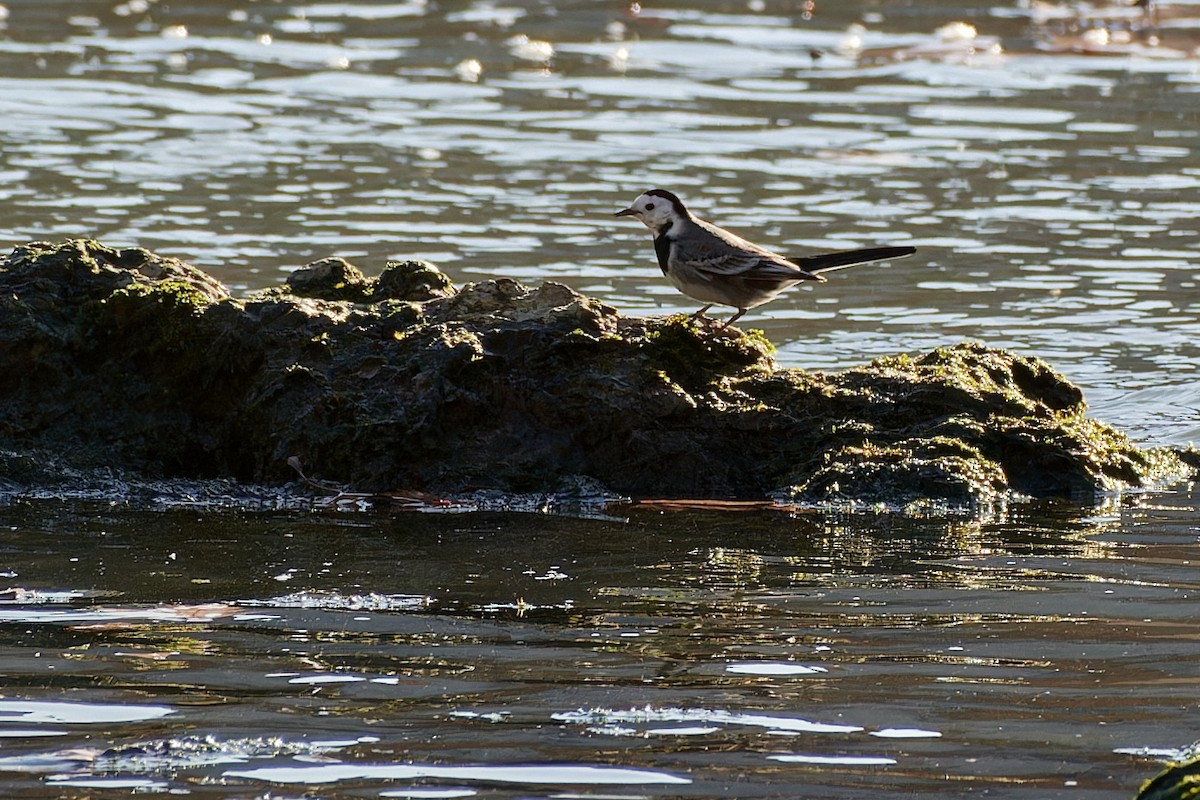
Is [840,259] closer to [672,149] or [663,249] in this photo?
[663,249]

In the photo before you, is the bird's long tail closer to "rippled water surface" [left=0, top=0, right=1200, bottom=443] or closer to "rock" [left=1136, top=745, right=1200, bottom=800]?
"rippled water surface" [left=0, top=0, right=1200, bottom=443]

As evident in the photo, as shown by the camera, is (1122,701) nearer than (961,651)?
Yes

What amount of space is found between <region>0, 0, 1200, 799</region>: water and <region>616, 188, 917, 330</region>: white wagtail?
1.79 m

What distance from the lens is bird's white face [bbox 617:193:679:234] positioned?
8.69m

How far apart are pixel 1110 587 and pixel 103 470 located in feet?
12.8

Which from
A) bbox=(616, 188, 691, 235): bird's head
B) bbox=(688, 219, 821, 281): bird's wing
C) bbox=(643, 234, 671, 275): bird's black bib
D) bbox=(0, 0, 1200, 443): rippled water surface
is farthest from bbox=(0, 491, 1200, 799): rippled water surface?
bbox=(0, 0, 1200, 443): rippled water surface

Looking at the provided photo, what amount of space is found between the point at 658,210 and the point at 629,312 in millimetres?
2393

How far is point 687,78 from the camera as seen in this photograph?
19.0m

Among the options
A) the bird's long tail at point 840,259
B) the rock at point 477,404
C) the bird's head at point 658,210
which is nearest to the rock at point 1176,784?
the rock at point 477,404

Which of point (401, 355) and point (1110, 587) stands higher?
point (401, 355)

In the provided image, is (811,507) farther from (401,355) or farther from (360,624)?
(360,624)

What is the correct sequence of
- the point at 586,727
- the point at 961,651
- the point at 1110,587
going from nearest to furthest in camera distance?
the point at 586,727 < the point at 961,651 < the point at 1110,587

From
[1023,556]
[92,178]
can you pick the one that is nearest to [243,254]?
[92,178]

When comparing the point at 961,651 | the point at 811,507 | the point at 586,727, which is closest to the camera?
the point at 586,727
